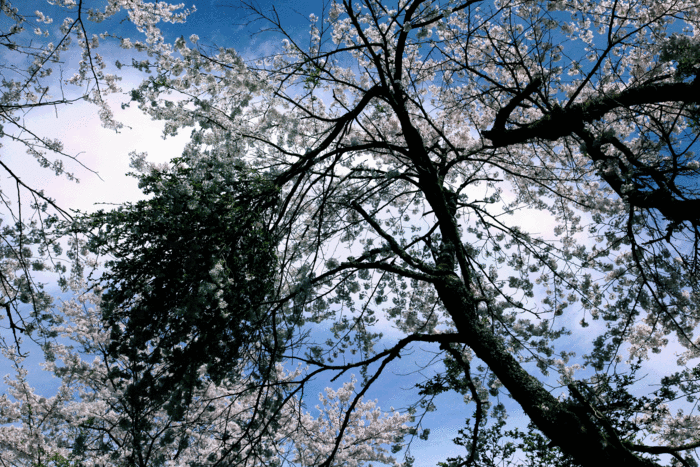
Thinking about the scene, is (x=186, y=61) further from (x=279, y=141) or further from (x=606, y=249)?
(x=606, y=249)

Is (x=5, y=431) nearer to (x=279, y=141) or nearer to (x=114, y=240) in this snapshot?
(x=114, y=240)

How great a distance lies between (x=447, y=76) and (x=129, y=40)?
4779 mm

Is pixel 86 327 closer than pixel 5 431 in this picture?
Yes

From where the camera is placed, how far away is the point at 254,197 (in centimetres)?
468

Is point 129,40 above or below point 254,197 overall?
above

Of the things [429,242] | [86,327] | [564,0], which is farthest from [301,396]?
[86,327]

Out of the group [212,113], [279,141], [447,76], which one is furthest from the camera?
[447,76]

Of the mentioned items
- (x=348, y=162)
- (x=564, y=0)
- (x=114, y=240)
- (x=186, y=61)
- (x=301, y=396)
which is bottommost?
(x=301, y=396)

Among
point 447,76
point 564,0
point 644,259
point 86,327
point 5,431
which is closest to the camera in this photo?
point 564,0

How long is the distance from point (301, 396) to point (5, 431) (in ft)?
38.1

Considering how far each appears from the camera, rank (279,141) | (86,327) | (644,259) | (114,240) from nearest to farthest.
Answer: (114,240) < (644,259) < (279,141) < (86,327)

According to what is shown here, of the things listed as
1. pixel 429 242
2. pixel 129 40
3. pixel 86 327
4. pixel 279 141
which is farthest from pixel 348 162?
pixel 86 327

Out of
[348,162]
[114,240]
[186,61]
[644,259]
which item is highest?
[348,162]

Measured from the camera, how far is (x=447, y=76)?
6516 millimetres
